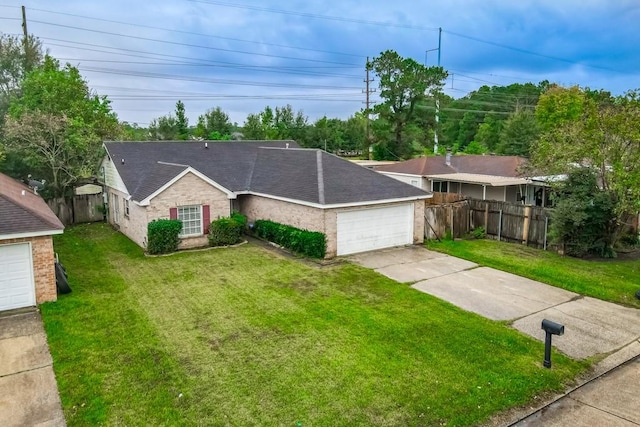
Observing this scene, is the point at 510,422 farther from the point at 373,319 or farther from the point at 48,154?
the point at 48,154

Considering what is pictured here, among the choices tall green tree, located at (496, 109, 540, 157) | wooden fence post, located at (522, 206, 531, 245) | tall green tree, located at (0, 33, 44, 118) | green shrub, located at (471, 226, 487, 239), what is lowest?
green shrub, located at (471, 226, 487, 239)

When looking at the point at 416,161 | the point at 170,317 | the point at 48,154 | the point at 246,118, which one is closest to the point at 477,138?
the point at 246,118

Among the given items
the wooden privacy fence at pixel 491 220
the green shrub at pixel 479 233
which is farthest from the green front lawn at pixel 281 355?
the green shrub at pixel 479 233

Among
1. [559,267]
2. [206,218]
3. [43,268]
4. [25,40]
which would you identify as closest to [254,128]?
[25,40]

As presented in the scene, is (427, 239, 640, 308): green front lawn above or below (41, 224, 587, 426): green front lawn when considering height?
above

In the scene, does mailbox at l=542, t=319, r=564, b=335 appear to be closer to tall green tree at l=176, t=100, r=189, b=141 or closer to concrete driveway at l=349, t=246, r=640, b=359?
concrete driveway at l=349, t=246, r=640, b=359

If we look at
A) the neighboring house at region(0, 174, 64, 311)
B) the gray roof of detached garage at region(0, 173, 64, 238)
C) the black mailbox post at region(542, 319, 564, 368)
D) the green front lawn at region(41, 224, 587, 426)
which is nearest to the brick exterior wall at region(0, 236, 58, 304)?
the neighboring house at region(0, 174, 64, 311)
